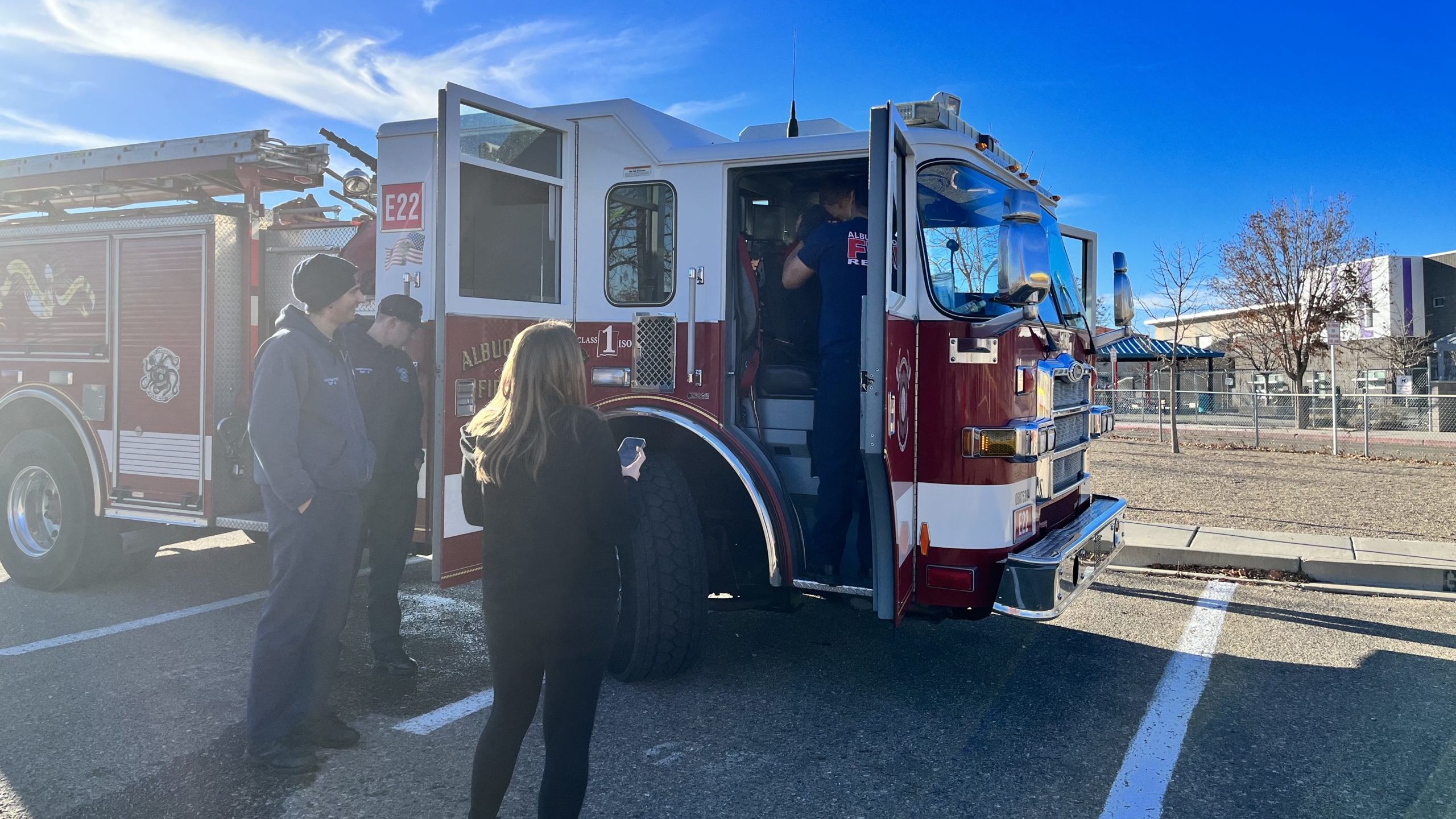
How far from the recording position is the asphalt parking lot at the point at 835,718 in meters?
Result: 3.58

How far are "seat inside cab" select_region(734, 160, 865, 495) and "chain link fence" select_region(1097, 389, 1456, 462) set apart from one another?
1381 cm

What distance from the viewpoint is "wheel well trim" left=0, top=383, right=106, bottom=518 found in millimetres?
6383

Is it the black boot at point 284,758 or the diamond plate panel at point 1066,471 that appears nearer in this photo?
the black boot at point 284,758

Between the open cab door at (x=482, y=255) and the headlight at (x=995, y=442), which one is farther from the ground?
the open cab door at (x=482, y=255)

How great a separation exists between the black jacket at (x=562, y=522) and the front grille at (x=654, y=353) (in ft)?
6.39

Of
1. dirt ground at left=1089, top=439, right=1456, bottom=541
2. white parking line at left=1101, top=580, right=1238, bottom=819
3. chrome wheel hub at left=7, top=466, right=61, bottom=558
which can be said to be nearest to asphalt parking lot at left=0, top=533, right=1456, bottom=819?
white parking line at left=1101, top=580, right=1238, bottom=819

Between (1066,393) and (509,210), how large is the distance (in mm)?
2956

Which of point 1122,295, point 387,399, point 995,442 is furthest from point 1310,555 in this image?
point 387,399

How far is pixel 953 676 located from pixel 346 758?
9.36 feet

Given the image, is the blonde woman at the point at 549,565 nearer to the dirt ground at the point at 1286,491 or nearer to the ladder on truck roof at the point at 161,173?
the ladder on truck roof at the point at 161,173

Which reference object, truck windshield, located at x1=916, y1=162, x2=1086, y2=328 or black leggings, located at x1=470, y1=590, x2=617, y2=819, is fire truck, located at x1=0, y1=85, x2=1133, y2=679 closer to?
truck windshield, located at x1=916, y1=162, x2=1086, y2=328

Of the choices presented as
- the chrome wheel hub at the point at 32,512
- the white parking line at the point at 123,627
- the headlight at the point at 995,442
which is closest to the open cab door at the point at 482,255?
the headlight at the point at 995,442

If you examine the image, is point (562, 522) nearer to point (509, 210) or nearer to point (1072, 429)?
point (509, 210)

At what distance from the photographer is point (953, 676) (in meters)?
5.03
